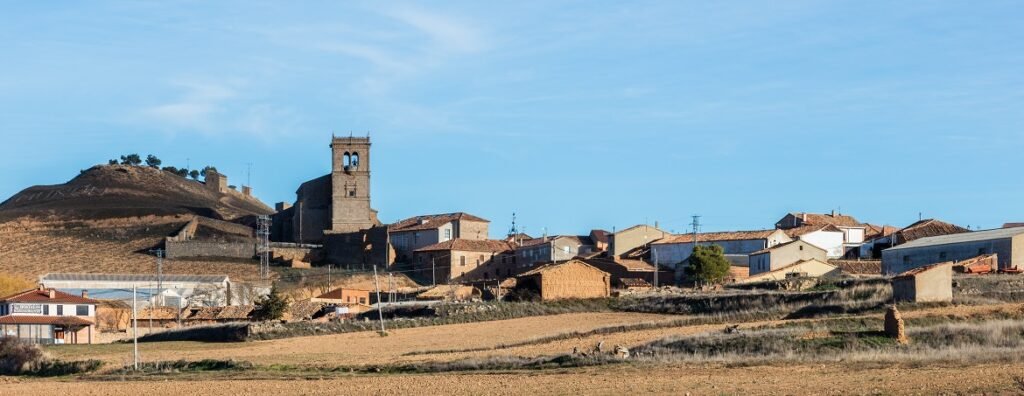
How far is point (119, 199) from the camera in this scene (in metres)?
127

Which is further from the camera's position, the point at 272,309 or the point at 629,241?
the point at 629,241

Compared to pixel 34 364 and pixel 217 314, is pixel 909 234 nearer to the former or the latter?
pixel 217 314

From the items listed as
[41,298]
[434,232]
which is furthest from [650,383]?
[434,232]

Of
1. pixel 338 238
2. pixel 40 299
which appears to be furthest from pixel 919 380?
pixel 338 238

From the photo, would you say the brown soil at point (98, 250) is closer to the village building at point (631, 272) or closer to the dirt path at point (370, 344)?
the village building at point (631, 272)

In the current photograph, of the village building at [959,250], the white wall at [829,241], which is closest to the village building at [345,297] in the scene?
the white wall at [829,241]

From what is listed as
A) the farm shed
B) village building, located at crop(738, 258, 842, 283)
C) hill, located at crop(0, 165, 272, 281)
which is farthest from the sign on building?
village building, located at crop(738, 258, 842, 283)

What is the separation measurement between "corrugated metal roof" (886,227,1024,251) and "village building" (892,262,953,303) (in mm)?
21217

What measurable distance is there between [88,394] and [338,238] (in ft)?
223

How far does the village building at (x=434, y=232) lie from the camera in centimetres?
10331

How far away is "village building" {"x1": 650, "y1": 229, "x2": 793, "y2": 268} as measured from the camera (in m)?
85.4

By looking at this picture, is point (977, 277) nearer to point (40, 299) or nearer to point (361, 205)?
point (40, 299)

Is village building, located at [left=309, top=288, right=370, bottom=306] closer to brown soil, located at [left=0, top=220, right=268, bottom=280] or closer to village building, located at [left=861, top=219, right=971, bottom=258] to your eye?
brown soil, located at [left=0, top=220, right=268, bottom=280]

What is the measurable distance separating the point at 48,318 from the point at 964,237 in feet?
143
